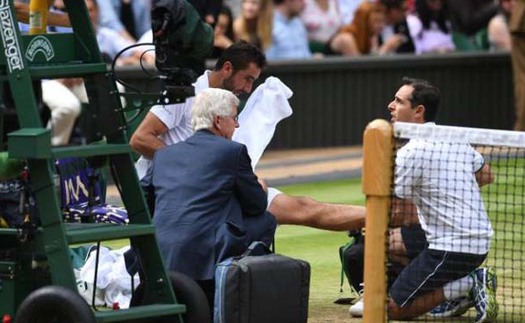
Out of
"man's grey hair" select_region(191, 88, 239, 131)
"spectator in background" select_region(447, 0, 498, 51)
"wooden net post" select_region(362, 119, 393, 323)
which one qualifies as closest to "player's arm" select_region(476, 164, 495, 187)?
"man's grey hair" select_region(191, 88, 239, 131)

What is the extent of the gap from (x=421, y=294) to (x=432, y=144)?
0.86 meters

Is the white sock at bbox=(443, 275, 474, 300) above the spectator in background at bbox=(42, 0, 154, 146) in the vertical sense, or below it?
above

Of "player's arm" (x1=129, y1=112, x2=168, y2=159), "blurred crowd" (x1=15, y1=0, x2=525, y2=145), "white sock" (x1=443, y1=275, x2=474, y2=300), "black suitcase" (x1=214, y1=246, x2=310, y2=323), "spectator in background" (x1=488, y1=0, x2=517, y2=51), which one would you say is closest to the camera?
"black suitcase" (x1=214, y1=246, x2=310, y2=323)

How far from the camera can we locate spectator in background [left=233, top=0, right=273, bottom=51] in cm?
1959

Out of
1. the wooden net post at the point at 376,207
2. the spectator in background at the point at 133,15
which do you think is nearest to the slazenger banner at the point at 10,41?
the wooden net post at the point at 376,207

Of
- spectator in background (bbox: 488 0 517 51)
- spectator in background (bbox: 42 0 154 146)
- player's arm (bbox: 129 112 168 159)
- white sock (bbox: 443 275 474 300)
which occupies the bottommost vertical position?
spectator in background (bbox: 488 0 517 51)

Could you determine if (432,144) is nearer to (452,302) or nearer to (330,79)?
(452,302)

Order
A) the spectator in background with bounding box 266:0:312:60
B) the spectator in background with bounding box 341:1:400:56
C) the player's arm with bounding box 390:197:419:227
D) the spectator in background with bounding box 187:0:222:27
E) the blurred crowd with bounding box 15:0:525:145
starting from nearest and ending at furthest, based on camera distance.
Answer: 1. the player's arm with bounding box 390:197:419:227
2. the spectator in background with bounding box 187:0:222:27
3. the blurred crowd with bounding box 15:0:525:145
4. the spectator in background with bounding box 266:0:312:60
5. the spectator in background with bounding box 341:1:400:56

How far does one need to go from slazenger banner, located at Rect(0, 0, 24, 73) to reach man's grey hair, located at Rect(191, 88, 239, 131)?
160cm

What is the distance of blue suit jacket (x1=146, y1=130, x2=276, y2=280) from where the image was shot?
8688 mm

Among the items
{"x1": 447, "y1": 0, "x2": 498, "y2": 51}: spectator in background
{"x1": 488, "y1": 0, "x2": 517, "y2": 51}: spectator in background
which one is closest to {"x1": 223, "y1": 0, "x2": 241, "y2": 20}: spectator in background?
{"x1": 447, "y1": 0, "x2": 498, "y2": 51}: spectator in background

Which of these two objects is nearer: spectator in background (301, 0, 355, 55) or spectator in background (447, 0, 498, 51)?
spectator in background (301, 0, 355, 55)

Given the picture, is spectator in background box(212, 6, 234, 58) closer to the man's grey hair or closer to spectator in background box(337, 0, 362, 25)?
spectator in background box(337, 0, 362, 25)

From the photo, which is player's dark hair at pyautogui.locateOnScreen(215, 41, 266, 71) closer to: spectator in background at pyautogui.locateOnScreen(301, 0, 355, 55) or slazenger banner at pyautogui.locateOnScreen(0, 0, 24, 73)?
slazenger banner at pyautogui.locateOnScreen(0, 0, 24, 73)
